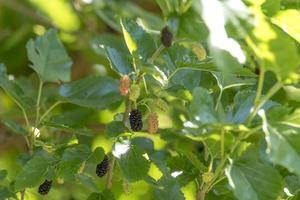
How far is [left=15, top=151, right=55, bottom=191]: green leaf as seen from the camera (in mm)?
930

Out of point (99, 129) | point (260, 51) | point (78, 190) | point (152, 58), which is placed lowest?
point (99, 129)

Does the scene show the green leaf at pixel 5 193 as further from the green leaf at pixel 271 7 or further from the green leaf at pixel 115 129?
the green leaf at pixel 271 7

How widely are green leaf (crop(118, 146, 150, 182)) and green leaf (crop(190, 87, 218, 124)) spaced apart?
16 cm

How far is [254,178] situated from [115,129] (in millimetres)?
211

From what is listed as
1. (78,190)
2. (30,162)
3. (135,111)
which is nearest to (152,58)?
(135,111)

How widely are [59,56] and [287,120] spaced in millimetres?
476

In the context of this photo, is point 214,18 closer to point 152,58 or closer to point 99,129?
point 152,58

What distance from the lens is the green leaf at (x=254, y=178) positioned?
77 centimetres

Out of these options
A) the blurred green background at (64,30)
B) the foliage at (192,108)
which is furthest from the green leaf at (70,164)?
the blurred green background at (64,30)

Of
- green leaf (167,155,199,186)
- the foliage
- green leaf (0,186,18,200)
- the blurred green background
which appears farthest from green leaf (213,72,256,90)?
the blurred green background

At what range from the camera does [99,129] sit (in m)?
1.50

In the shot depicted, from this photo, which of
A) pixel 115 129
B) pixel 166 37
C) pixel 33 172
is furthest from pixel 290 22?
pixel 33 172

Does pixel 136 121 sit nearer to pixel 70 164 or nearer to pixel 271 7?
pixel 70 164

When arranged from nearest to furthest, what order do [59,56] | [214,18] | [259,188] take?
1. [214,18]
2. [259,188]
3. [59,56]
